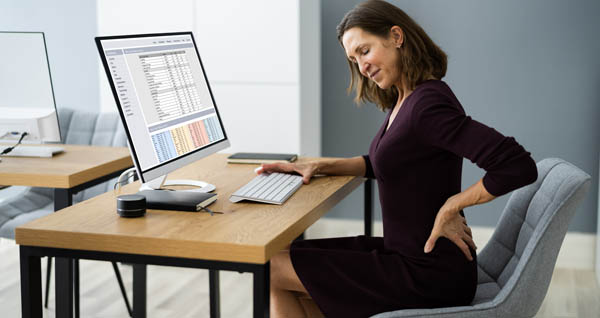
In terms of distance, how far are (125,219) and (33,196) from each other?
1.49 m

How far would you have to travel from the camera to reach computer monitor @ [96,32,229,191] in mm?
1806

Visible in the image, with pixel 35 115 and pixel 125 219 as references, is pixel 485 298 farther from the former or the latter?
pixel 35 115

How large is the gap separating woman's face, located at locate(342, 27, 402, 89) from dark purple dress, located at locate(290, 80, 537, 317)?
12 centimetres

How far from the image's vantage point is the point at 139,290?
7.73 feet

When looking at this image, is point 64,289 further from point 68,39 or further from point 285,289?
point 68,39

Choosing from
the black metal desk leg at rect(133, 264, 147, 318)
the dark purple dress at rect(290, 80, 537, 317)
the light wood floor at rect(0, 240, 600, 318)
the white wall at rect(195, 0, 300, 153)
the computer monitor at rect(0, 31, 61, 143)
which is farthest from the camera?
the white wall at rect(195, 0, 300, 153)

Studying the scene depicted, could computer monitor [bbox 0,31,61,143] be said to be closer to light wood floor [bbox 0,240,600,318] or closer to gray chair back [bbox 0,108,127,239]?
gray chair back [bbox 0,108,127,239]

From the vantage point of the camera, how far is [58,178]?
2361mm

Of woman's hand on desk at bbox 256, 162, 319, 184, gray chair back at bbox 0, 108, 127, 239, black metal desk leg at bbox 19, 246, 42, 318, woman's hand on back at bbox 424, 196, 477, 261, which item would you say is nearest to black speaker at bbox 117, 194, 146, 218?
black metal desk leg at bbox 19, 246, 42, 318

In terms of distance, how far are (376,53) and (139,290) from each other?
3.73ft

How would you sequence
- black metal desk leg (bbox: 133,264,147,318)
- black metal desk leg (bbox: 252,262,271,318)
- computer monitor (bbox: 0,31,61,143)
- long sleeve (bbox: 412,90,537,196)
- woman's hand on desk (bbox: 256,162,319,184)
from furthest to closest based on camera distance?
1. computer monitor (bbox: 0,31,61,143)
2. black metal desk leg (bbox: 133,264,147,318)
3. woman's hand on desk (bbox: 256,162,319,184)
4. long sleeve (bbox: 412,90,537,196)
5. black metal desk leg (bbox: 252,262,271,318)

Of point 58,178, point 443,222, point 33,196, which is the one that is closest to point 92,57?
point 33,196

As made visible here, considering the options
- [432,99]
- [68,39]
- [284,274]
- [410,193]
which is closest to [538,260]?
[410,193]

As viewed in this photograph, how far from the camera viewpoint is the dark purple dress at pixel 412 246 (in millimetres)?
1712
